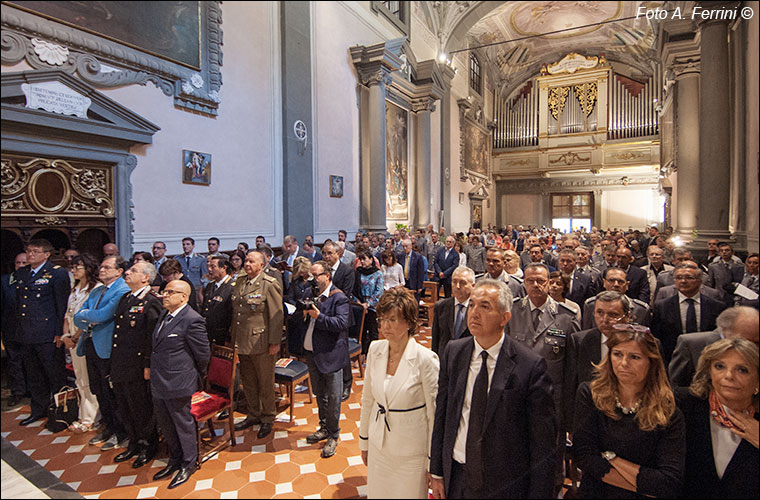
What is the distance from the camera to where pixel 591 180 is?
21.8 m

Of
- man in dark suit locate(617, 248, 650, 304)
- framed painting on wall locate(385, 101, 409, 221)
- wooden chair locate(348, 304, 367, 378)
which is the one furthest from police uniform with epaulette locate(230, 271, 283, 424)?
framed painting on wall locate(385, 101, 409, 221)

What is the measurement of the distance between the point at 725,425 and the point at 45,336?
14.2 ft

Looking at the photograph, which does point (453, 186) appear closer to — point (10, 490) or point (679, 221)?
point (679, 221)

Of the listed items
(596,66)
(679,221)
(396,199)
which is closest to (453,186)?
(396,199)

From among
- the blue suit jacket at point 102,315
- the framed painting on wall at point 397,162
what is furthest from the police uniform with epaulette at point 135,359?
the framed painting on wall at point 397,162

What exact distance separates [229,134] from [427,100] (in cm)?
1078

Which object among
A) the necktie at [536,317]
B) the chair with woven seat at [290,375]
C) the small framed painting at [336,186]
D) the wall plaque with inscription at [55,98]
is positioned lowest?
the chair with woven seat at [290,375]

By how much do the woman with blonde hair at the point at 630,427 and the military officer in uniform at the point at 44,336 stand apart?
10.6 ft

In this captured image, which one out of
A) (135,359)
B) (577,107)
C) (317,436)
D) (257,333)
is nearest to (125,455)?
(135,359)

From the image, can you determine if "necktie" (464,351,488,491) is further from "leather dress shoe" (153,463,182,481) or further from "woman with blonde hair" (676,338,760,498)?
"leather dress shoe" (153,463,182,481)

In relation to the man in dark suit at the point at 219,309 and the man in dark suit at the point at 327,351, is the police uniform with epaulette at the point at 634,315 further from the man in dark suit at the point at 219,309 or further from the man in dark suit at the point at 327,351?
the man in dark suit at the point at 219,309

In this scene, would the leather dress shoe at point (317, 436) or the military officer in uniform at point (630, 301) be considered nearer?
the military officer in uniform at point (630, 301)

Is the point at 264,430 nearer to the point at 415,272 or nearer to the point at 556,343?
the point at 556,343

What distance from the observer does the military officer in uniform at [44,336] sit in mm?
2754
